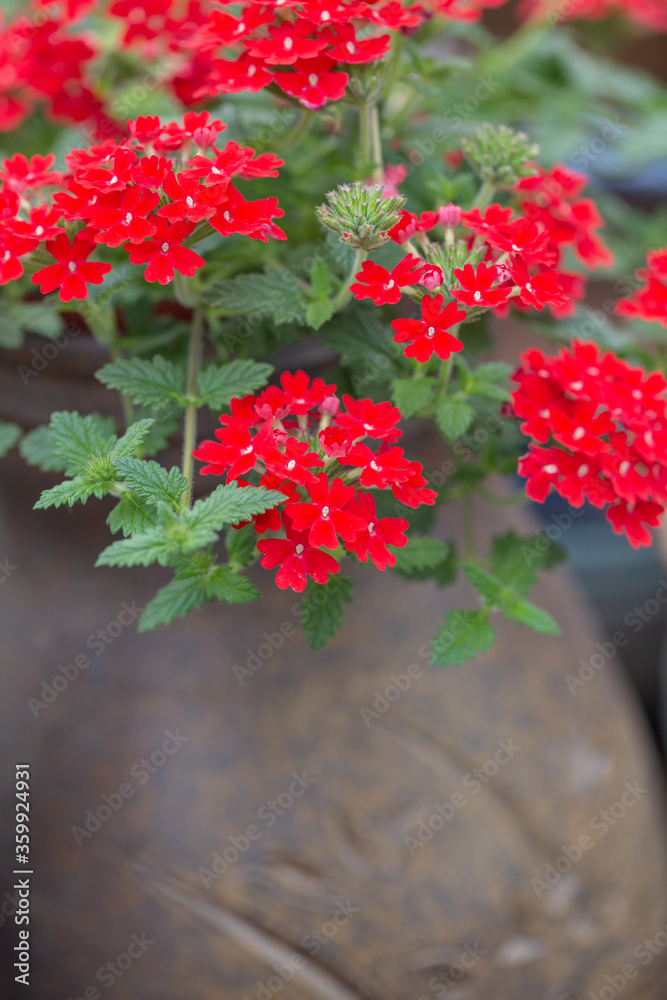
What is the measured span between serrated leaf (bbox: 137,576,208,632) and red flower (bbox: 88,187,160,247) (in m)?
0.19

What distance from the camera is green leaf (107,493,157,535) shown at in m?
0.49

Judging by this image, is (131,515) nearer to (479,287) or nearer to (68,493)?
(68,493)

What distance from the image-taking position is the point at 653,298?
608 millimetres

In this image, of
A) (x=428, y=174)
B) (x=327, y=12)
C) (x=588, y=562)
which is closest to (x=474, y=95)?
(x=428, y=174)

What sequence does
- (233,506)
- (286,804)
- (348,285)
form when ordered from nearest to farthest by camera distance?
(233,506) → (348,285) → (286,804)

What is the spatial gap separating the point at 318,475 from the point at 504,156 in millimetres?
275

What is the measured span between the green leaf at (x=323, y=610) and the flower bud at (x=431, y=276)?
17 centimetres

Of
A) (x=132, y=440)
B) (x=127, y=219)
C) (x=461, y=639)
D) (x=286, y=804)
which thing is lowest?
(x=286, y=804)

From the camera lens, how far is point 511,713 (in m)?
0.76

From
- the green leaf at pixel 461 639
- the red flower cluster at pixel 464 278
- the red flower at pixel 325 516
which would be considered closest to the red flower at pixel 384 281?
the red flower cluster at pixel 464 278

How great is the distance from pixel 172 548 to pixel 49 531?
34cm

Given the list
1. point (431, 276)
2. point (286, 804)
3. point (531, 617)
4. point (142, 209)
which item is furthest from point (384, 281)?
point (286, 804)

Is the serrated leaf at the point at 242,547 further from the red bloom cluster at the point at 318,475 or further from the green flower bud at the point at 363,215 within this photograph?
the green flower bud at the point at 363,215

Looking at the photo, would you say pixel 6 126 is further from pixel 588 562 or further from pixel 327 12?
pixel 588 562
